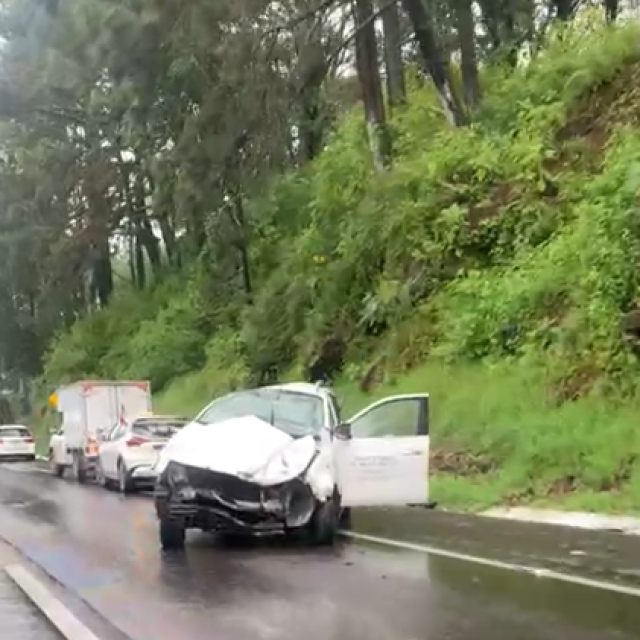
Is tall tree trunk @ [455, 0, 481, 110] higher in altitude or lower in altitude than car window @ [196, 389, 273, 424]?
higher

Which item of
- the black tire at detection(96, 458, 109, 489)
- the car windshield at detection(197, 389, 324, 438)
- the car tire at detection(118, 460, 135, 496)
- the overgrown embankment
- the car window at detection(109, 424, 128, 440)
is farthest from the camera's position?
the black tire at detection(96, 458, 109, 489)

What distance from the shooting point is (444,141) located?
28.9 m

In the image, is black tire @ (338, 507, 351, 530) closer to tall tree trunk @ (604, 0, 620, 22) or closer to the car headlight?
the car headlight

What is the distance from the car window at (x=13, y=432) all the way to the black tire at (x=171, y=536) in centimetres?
3292

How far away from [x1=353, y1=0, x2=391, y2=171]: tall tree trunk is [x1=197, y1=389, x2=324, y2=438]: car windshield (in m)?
13.5

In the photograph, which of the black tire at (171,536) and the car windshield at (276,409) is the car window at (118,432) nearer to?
the car windshield at (276,409)

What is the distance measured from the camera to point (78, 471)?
3284 cm

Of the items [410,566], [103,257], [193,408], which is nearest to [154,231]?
[103,257]

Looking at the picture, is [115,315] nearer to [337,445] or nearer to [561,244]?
[561,244]

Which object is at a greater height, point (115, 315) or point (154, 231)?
point (154, 231)

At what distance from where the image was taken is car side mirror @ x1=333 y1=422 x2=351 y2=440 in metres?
15.5

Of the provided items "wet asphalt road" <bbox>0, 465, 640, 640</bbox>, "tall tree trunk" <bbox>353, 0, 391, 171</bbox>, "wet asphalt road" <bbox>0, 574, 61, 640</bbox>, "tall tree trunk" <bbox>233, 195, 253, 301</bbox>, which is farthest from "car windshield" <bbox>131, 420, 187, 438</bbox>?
"wet asphalt road" <bbox>0, 574, 61, 640</bbox>

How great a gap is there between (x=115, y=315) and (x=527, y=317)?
114 feet

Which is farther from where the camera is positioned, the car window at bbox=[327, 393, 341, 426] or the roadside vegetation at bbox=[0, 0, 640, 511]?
the roadside vegetation at bbox=[0, 0, 640, 511]
